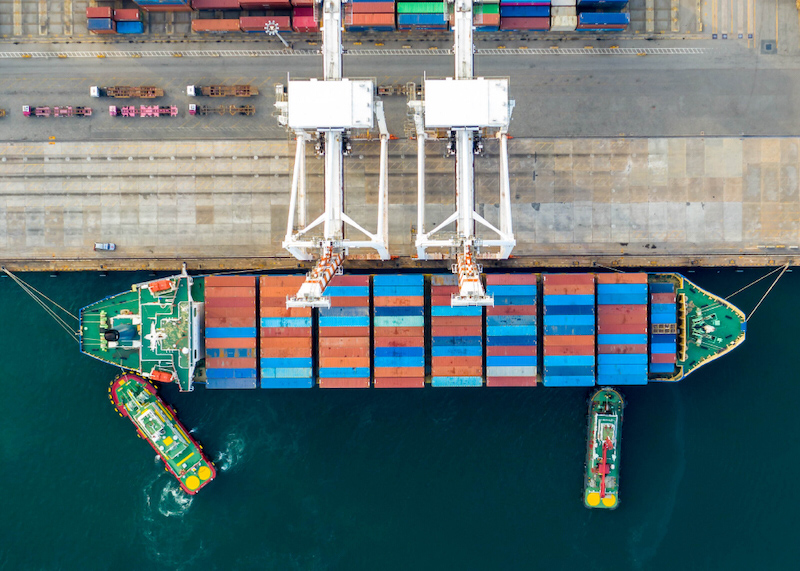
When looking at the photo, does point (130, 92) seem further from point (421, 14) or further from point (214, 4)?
point (421, 14)

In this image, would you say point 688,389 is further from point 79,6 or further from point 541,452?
point 79,6

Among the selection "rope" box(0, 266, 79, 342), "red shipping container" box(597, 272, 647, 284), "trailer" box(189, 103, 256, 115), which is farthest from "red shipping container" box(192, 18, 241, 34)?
"red shipping container" box(597, 272, 647, 284)

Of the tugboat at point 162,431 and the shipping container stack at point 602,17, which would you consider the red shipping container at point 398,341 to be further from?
the shipping container stack at point 602,17

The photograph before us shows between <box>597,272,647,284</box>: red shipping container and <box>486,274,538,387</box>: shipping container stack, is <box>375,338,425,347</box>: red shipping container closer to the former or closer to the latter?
<box>486,274,538,387</box>: shipping container stack

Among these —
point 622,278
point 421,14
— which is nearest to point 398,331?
point 622,278

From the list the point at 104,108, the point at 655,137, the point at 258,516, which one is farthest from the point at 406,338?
the point at 104,108

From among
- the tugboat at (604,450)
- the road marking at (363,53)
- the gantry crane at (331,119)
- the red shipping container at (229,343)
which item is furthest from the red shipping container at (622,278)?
the red shipping container at (229,343)
